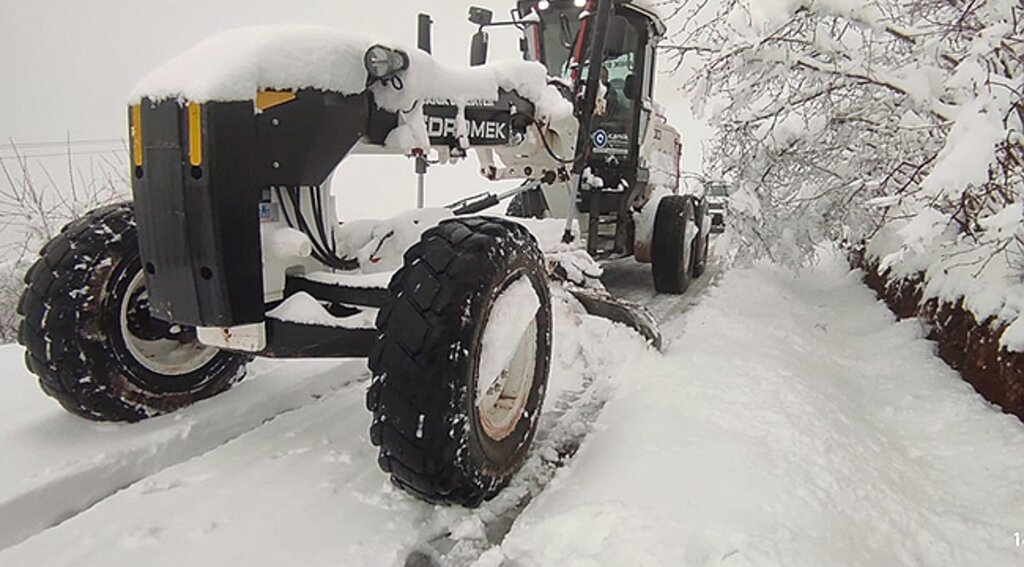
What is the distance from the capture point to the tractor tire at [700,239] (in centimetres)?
690

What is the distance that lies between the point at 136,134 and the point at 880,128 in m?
5.61

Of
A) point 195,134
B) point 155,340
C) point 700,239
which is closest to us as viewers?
point 195,134

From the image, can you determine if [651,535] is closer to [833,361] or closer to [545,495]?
[545,495]

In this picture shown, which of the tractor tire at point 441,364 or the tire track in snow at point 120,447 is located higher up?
the tractor tire at point 441,364

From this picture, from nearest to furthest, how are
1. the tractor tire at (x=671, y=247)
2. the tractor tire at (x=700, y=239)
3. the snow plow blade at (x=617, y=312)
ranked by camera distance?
the snow plow blade at (x=617, y=312) < the tractor tire at (x=671, y=247) < the tractor tire at (x=700, y=239)

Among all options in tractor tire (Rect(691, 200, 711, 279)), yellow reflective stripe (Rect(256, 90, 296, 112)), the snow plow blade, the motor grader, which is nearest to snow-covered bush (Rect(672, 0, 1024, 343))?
tractor tire (Rect(691, 200, 711, 279))

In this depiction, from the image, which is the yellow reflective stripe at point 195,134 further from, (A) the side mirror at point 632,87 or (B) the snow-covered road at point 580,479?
(A) the side mirror at point 632,87

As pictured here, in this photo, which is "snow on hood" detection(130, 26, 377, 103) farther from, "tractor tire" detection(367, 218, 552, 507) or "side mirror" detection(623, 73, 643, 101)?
"side mirror" detection(623, 73, 643, 101)

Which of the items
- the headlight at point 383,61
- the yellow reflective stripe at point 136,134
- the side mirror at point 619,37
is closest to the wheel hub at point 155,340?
the yellow reflective stripe at point 136,134

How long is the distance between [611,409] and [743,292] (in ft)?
12.5

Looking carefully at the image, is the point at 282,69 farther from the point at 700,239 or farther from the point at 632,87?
the point at 700,239

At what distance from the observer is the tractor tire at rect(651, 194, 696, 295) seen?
6.01 m

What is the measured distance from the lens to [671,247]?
6000mm

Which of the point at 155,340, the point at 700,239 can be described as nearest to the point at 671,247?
the point at 700,239
